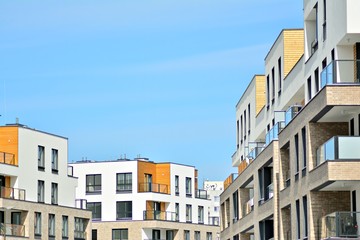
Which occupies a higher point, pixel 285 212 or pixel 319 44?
pixel 319 44

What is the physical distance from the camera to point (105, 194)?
107812 mm

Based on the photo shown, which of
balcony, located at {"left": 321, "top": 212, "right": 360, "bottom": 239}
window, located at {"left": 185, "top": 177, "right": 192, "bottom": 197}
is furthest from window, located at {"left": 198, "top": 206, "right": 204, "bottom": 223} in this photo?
balcony, located at {"left": 321, "top": 212, "right": 360, "bottom": 239}

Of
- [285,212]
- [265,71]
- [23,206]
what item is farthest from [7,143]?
[285,212]

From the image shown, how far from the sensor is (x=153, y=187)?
107812mm

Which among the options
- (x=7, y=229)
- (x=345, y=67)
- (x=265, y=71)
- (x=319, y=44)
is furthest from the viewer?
(x=7, y=229)

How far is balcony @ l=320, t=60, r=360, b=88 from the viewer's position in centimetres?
3975

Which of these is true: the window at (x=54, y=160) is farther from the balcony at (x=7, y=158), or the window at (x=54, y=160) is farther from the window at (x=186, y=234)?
the window at (x=186, y=234)

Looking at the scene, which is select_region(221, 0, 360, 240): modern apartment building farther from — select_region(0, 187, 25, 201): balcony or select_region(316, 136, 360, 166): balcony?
select_region(0, 187, 25, 201): balcony

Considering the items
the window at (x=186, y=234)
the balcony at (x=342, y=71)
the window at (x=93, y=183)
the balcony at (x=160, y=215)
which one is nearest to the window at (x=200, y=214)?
the window at (x=186, y=234)

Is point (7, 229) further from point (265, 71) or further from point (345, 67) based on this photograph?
point (345, 67)

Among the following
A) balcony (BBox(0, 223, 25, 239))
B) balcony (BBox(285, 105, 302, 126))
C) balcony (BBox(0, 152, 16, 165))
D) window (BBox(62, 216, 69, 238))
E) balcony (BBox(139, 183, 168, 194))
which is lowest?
balcony (BBox(0, 223, 25, 239))

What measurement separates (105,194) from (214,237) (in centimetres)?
1573

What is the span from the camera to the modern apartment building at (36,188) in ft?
255

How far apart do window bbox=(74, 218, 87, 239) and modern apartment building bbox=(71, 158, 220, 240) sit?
57.5 feet
